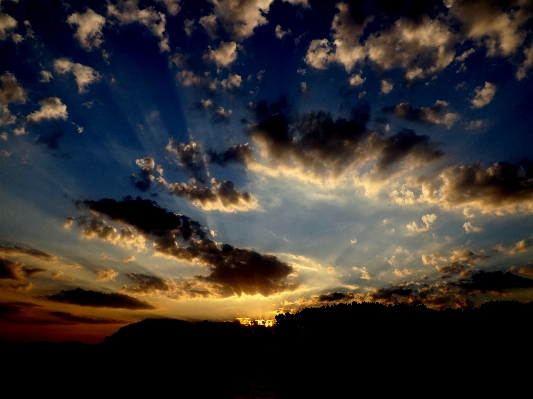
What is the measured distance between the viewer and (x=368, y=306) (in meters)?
118

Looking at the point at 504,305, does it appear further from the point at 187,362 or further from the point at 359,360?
the point at 187,362

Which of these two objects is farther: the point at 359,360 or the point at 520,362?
the point at 359,360

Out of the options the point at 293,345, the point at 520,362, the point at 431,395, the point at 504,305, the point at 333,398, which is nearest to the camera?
the point at 333,398

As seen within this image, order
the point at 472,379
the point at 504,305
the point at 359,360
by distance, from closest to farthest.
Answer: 1. the point at 472,379
2. the point at 504,305
3. the point at 359,360

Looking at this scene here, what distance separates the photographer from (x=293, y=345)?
13112 centimetres

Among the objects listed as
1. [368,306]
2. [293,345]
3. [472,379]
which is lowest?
[472,379]

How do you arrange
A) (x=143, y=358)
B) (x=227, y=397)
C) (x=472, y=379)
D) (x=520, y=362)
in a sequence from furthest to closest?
(x=143, y=358) → (x=520, y=362) → (x=472, y=379) → (x=227, y=397)

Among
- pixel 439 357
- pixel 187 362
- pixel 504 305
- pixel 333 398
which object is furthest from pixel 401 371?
pixel 187 362

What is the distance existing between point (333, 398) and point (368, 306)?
79.9 metres

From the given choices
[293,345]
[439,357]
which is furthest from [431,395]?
[293,345]

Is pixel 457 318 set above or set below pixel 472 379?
above

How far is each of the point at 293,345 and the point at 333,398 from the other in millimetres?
92750

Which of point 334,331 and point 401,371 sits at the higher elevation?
point 334,331

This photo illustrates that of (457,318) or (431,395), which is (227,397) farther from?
(457,318)
